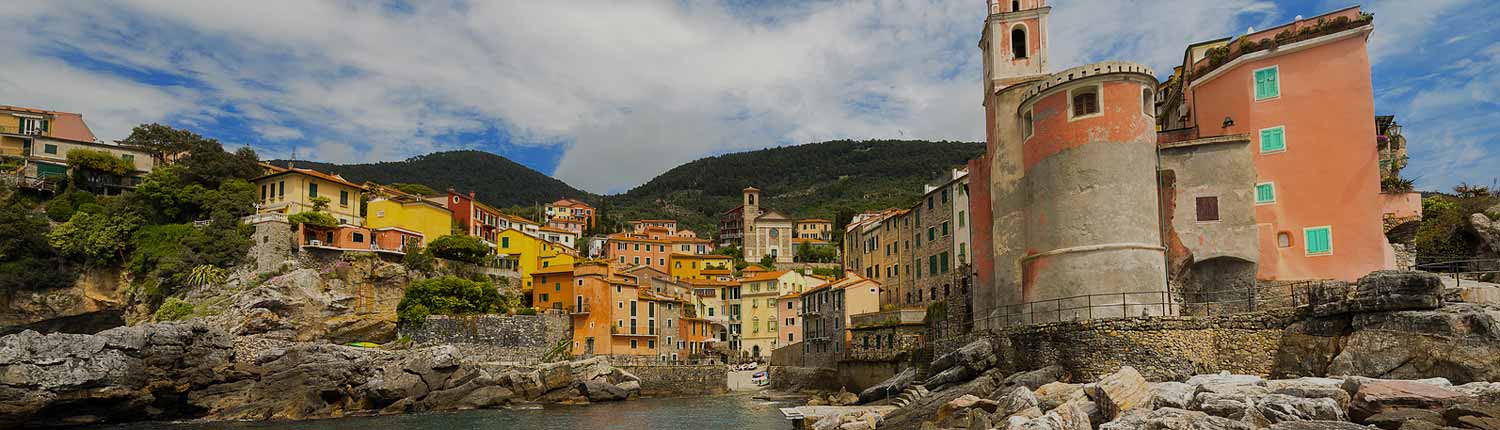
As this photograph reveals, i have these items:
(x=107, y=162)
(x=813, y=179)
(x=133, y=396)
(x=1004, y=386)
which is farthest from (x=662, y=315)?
(x=813, y=179)

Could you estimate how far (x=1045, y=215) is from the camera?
26766 millimetres

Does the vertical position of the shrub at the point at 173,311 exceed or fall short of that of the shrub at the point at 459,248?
it falls short

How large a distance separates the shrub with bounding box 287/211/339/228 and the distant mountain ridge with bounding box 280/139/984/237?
86.9 meters

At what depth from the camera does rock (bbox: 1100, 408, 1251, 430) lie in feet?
46.6

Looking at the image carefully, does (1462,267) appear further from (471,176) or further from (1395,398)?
(471,176)

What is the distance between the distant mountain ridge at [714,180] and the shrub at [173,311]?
93.0m

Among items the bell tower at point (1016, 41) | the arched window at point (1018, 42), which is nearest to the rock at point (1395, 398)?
the bell tower at point (1016, 41)

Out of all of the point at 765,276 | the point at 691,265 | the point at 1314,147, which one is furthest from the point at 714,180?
the point at 1314,147

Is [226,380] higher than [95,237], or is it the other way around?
[95,237]

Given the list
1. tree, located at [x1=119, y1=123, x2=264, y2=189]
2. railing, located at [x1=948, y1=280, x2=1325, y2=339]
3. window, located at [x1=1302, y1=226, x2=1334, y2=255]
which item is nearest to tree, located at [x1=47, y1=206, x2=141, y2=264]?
tree, located at [x1=119, y1=123, x2=264, y2=189]

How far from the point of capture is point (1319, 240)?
2528 centimetres

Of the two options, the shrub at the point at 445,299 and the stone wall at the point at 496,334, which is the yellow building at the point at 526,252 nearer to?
the shrub at the point at 445,299

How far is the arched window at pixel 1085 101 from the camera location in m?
26.3

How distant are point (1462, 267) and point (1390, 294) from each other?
11.9 metres
